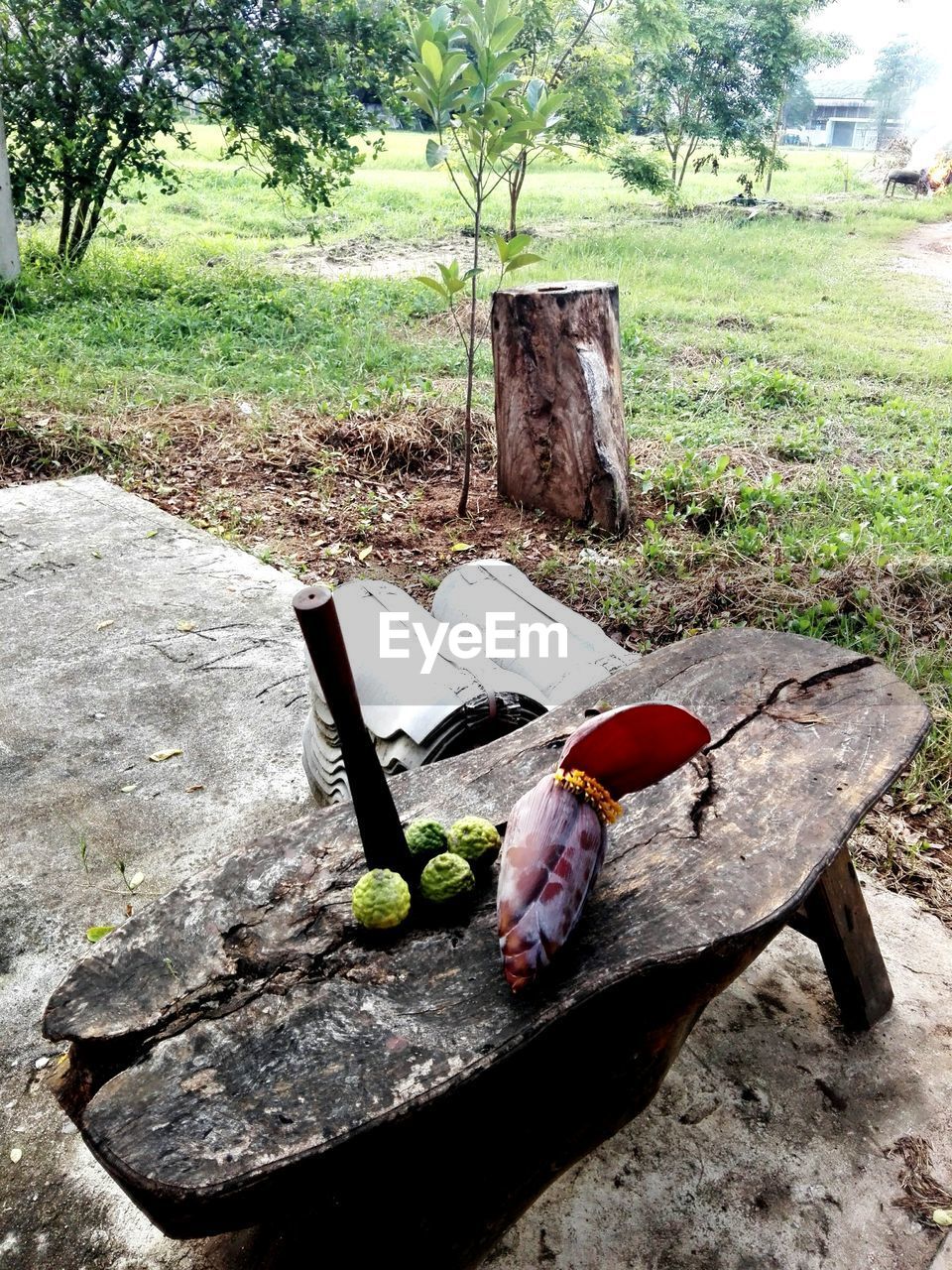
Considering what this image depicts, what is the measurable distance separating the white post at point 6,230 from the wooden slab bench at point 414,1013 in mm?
6978

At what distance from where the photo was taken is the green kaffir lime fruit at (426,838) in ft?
4.31

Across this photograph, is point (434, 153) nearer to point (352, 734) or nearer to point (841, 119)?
point (352, 734)

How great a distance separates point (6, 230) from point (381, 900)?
748 centimetres

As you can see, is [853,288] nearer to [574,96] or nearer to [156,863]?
[574,96]

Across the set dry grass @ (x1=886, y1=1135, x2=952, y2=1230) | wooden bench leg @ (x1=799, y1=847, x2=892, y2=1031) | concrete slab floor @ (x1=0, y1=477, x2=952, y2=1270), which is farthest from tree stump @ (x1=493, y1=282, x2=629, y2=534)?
dry grass @ (x1=886, y1=1135, x2=952, y2=1230)

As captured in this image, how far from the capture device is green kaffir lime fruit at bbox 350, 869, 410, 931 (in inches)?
48.2

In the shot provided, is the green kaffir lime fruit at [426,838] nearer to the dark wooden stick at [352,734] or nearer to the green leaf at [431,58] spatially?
the dark wooden stick at [352,734]

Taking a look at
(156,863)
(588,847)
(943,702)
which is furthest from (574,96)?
(588,847)

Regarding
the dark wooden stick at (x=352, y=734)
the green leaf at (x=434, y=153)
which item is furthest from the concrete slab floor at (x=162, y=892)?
the green leaf at (x=434, y=153)

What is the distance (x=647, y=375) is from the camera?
5.85 m

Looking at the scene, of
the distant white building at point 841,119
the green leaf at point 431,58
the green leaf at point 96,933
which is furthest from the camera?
the distant white building at point 841,119

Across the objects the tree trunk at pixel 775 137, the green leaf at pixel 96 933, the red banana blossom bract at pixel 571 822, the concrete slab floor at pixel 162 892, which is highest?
the tree trunk at pixel 775 137

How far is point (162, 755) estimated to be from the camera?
2.75m

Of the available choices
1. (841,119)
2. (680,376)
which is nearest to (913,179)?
(841,119)
